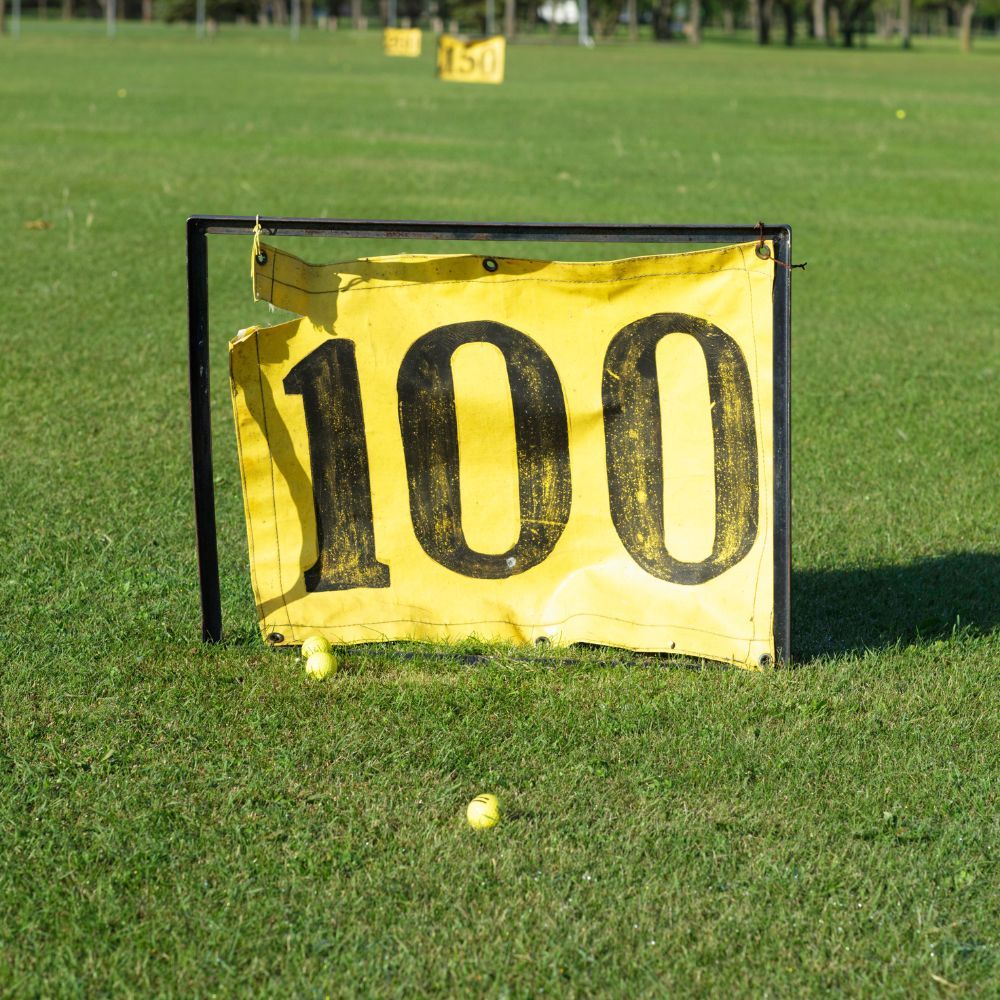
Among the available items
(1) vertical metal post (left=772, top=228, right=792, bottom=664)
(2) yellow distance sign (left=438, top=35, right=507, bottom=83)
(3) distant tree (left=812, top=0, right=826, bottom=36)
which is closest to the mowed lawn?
(1) vertical metal post (left=772, top=228, right=792, bottom=664)

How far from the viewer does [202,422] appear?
4012 mm

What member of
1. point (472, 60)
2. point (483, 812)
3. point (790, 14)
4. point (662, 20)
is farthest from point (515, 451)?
point (662, 20)

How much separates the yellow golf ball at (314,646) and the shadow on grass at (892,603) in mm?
1421

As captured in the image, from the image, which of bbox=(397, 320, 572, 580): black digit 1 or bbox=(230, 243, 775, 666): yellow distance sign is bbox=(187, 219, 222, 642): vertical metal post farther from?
bbox=(397, 320, 572, 580): black digit 1

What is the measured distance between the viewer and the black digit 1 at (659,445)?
3.99m

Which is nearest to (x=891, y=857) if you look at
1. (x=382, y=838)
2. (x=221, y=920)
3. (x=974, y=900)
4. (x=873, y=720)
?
(x=974, y=900)

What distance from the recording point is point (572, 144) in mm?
21016

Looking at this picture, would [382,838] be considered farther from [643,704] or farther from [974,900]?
[974,900]

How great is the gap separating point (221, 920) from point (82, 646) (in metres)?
1.52

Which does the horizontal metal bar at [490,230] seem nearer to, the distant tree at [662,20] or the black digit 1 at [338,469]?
the black digit 1 at [338,469]

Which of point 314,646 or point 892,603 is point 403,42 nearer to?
point 892,603

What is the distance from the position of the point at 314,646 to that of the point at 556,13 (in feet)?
379

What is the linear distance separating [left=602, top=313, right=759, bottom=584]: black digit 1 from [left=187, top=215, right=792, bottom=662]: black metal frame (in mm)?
106

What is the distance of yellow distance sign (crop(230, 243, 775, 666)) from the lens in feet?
13.1
